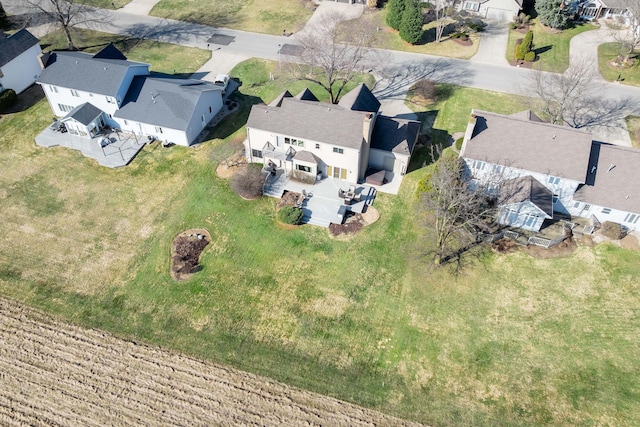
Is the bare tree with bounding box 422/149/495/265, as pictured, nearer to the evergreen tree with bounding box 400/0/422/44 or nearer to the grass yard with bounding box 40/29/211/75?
the evergreen tree with bounding box 400/0/422/44

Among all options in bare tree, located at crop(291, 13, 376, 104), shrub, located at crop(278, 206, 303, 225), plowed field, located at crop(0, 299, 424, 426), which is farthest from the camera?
bare tree, located at crop(291, 13, 376, 104)

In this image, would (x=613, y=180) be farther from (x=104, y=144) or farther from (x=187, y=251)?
(x=104, y=144)

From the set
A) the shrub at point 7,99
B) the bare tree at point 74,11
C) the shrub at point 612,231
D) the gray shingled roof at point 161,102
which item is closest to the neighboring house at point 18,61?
the shrub at point 7,99

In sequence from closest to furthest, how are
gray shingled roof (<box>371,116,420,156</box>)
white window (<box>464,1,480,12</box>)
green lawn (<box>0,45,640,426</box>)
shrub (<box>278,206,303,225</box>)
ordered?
green lawn (<box>0,45,640,426</box>), shrub (<box>278,206,303,225</box>), gray shingled roof (<box>371,116,420,156</box>), white window (<box>464,1,480,12</box>)

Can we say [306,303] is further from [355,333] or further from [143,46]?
[143,46]

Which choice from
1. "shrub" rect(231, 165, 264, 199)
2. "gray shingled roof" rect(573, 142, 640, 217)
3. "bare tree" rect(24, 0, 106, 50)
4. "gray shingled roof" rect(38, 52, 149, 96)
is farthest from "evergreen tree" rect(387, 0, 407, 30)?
"bare tree" rect(24, 0, 106, 50)

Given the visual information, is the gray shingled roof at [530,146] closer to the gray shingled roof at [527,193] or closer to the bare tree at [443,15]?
the gray shingled roof at [527,193]
